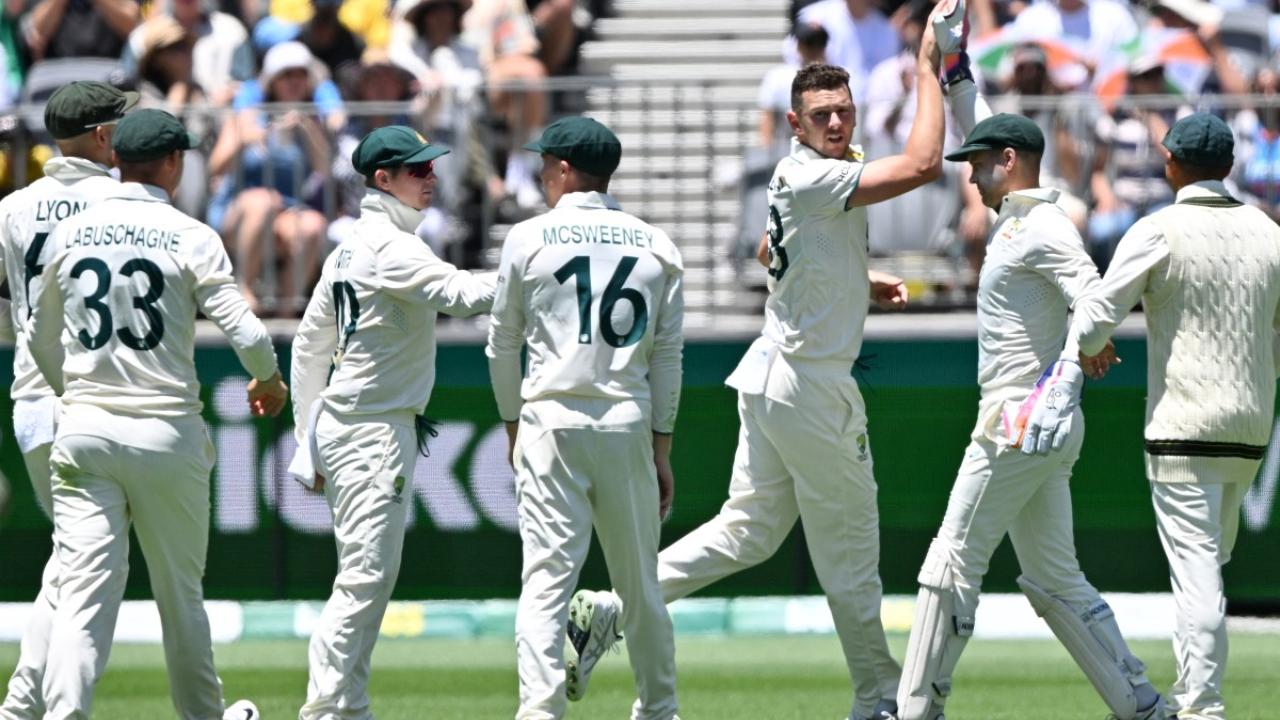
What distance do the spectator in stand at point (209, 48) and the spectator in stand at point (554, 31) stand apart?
6.99 ft

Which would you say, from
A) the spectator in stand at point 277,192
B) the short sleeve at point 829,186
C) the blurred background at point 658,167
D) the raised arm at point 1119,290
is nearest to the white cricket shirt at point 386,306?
the short sleeve at point 829,186

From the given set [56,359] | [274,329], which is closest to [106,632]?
[56,359]

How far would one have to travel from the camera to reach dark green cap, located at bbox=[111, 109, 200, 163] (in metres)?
7.56

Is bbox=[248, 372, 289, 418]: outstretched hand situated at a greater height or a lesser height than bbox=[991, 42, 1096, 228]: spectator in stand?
lesser

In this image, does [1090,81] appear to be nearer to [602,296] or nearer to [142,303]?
[602,296]

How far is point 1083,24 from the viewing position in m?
14.2

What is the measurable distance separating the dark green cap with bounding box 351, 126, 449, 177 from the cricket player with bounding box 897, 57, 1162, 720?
6.76 feet

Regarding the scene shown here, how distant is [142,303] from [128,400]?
1.17ft

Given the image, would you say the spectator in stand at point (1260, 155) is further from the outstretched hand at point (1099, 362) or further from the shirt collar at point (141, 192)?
the shirt collar at point (141, 192)

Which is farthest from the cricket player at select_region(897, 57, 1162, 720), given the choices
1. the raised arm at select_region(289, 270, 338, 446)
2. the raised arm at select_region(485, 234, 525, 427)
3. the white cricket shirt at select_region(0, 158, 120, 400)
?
the white cricket shirt at select_region(0, 158, 120, 400)

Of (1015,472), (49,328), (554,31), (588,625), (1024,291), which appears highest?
(554,31)

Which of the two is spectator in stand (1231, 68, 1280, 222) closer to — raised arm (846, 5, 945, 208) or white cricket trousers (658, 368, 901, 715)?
raised arm (846, 5, 945, 208)

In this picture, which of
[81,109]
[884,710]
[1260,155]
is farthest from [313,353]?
[1260,155]

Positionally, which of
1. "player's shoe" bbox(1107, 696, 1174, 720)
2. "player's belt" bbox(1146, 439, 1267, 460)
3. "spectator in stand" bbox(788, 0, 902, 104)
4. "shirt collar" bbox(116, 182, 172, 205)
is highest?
"spectator in stand" bbox(788, 0, 902, 104)
